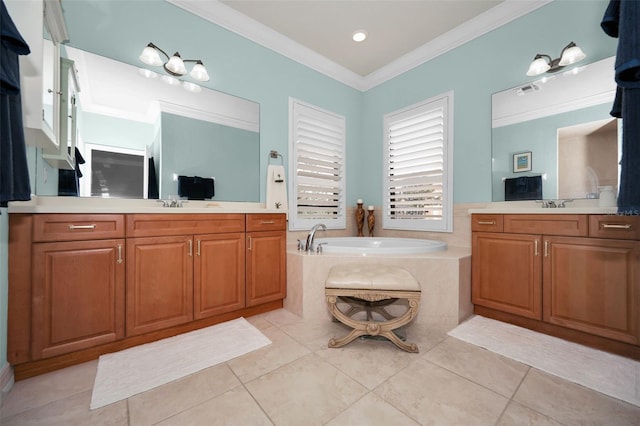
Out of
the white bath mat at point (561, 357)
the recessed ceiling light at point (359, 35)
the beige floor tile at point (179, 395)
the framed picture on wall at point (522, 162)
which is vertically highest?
the recessed ceiling light at point (359, 35)

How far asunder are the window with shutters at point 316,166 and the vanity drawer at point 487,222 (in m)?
1.59

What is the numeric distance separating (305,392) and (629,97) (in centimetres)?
190

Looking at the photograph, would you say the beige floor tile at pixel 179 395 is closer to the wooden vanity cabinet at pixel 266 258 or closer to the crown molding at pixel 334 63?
the wooden vanity cabinet at pixel 266 258

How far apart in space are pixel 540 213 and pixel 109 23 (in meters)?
3.49

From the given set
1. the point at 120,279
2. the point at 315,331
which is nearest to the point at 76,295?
the point at 120,279

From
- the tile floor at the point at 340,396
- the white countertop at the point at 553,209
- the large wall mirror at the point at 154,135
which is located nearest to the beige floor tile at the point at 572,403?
the tile floor at the point at 340,396

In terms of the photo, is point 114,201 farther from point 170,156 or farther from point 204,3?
point 204,3

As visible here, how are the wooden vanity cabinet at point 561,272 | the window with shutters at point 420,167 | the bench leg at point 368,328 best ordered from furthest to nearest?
the window with shutters at point 420,167, the bench leg at point 368,328, the wooden vanity cabinet at point 561,272

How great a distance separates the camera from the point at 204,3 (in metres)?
2.29

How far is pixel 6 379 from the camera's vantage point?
1303 mm

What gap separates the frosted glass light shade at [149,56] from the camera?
204 cm

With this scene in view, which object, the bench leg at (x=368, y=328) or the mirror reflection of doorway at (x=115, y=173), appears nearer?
the bench leg at (x=368, y=328)

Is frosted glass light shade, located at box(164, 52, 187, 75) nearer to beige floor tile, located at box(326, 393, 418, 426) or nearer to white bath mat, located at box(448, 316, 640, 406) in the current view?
beige floor tile, located at box(326, 393, 418, 426)

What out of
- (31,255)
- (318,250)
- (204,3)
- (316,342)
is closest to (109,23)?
(204,3)
